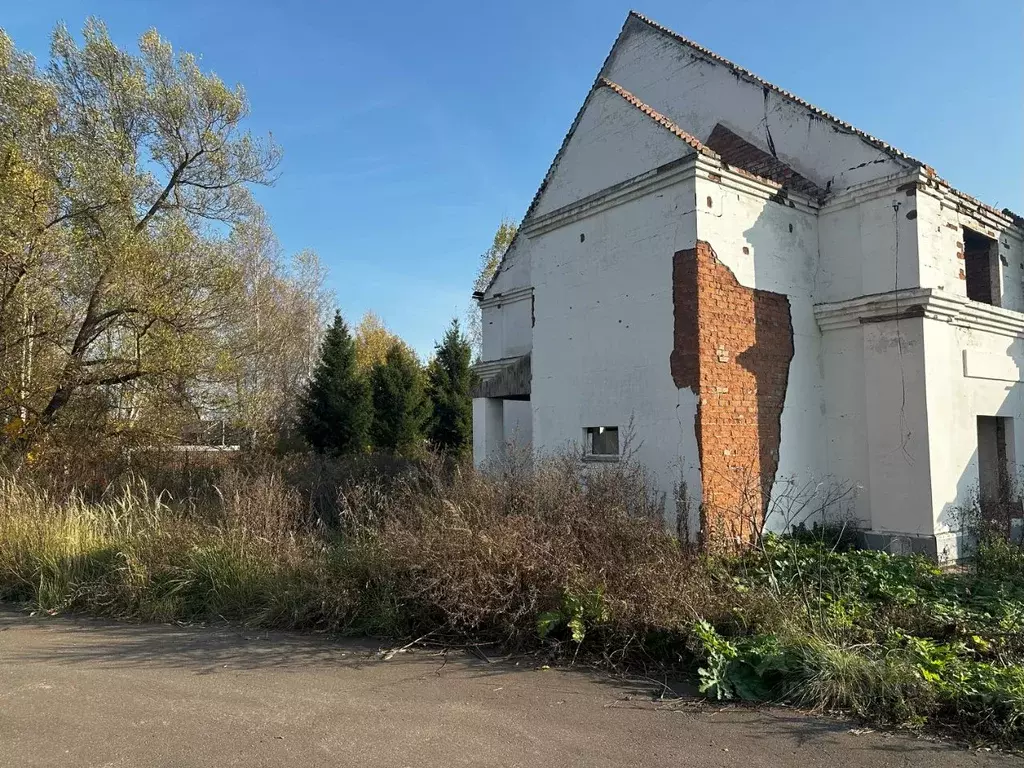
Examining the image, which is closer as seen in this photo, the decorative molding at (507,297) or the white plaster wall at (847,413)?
the white plaster wall at (847,413)

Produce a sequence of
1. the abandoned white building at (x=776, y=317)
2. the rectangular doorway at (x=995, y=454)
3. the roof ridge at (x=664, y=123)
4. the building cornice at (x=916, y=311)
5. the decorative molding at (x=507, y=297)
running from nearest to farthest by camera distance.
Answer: the abandoned white building at (x=776, y=317) < the roof ridge at (x=664, y=123) < the building cornice at (x=916, y=311) < the rectangular doorway at (x=995, y=454) < the decorative molding at (x=507, y=297)

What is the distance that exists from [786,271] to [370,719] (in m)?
8.30

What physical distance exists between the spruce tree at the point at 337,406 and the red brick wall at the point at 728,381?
58.5ft

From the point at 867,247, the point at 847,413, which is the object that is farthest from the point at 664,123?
the point at 847,413

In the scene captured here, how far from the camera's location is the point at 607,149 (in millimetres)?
10766

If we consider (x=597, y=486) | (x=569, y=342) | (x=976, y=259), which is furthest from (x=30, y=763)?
(x=976, y=259)

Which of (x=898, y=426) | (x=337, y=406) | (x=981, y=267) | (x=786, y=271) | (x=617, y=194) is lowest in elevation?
(x=898, y=426)

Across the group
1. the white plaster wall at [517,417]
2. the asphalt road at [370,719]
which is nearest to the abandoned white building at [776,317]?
the white plaster wall at [517,417]

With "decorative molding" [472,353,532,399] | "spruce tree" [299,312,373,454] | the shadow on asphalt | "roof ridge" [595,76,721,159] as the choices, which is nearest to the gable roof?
"roof ridge" [595,76,721,159]

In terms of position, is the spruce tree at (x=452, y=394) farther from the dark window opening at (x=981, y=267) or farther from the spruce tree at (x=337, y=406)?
the dark window opening at (x=981, y=267)

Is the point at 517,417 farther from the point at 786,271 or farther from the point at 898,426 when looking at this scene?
the point at 898,426

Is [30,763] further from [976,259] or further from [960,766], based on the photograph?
[976,259]

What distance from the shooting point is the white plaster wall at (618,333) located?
29.3 feet

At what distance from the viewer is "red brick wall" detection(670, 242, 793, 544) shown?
28.3 feet
